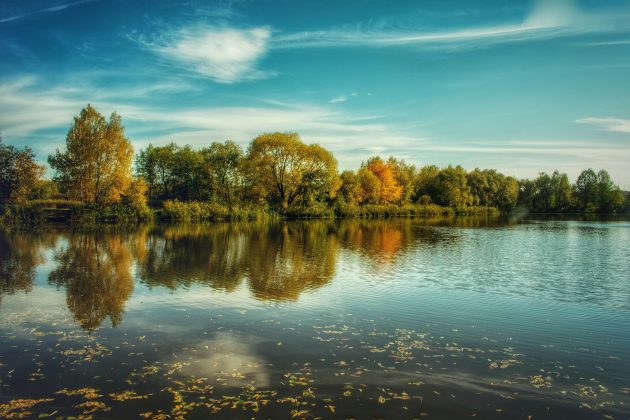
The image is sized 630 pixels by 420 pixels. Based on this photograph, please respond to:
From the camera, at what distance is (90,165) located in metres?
57.1

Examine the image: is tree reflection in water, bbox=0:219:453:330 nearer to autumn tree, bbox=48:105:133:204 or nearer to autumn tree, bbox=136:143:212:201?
autumn tree, bbox=48:105:133:204

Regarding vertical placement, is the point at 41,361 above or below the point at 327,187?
below

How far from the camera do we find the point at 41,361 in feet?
31.0

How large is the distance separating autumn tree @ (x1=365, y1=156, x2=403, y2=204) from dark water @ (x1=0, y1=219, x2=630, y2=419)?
66159mm

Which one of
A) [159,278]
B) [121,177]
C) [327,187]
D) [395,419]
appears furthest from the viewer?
[327,187]

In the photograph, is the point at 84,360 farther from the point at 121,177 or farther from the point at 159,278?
the point at 121,177

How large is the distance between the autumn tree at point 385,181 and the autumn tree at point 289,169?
1816 centimetres

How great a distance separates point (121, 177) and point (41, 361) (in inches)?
2032

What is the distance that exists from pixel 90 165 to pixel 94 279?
43.9m

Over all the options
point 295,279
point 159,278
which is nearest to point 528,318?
point 295,279

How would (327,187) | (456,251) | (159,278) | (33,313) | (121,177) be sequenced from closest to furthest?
1. (33,313)
2. (159,278)
3. (456,251)
4. (121,177)
5. (327,187)

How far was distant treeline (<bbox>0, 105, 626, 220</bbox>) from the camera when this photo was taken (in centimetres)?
5650

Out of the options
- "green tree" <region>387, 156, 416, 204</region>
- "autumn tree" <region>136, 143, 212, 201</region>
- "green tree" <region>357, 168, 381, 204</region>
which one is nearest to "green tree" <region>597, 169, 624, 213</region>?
"green tree" <region>387, 156, 416, 204</region>

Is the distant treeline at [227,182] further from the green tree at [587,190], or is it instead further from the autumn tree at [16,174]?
the green tree at [587,190]
